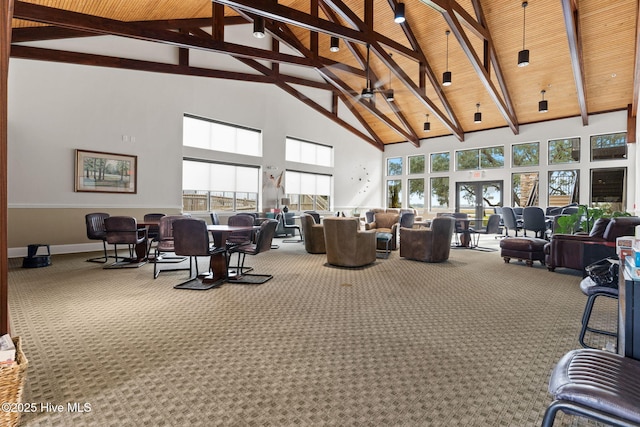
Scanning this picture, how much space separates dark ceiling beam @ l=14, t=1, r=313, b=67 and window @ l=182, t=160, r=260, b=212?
330 cm

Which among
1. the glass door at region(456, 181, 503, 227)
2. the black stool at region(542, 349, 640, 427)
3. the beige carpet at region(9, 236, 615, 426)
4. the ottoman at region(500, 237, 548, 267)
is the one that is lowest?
the beige carpet at region(9, 236, 615, 426)

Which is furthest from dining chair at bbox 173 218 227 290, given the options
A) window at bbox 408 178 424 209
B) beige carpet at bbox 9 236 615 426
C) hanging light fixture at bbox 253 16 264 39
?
window at bbox 408 178 424 209

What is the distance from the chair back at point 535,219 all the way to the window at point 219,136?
7.71 metres

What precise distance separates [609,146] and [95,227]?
13.8m

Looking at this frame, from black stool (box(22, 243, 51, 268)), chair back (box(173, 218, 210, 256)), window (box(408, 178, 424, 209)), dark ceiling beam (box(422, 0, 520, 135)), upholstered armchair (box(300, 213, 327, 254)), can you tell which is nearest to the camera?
chair back (box(173, 218, 210, 256))

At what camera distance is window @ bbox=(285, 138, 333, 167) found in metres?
11.9

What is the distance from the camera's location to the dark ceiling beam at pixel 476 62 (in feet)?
21.7

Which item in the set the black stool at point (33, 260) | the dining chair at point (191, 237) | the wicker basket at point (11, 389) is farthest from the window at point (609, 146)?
the black stool at point (33, 260)

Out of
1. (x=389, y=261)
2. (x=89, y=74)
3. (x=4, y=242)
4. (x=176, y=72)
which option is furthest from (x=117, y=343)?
(x=176, y=72)

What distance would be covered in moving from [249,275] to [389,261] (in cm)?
280

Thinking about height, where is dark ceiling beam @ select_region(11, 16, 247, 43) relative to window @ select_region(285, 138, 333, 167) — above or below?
above

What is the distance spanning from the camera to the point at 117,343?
2576 mm

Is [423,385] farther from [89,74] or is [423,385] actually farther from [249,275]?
[89,74]

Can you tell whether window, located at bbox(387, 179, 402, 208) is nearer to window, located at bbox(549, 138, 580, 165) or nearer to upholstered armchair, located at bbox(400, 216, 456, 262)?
window, located at bbox(549, 138, 580, 165)
